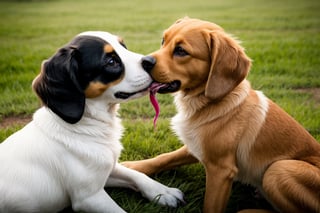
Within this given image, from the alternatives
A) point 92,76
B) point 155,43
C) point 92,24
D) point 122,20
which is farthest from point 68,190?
point 122,20

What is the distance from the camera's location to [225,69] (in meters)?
3.38

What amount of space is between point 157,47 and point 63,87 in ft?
18.1

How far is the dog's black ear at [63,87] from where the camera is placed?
3082mm

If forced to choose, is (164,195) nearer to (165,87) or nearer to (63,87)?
(165,87)

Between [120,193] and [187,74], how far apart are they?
1.38 meters

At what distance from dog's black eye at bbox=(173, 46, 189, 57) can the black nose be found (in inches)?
8.8

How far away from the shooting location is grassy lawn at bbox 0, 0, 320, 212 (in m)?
4.16

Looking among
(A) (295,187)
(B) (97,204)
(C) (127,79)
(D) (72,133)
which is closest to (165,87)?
(C) (127,79)

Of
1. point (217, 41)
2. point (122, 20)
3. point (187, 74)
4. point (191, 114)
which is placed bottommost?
point (122, 20)

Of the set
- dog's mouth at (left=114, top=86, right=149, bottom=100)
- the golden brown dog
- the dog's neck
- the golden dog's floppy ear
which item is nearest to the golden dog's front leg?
the golden brown dog

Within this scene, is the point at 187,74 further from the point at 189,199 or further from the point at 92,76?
the point at 189,199

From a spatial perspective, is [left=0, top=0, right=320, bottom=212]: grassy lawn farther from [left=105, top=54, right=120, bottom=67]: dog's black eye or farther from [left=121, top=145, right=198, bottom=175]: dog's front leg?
[left=105, top=54, right=120, bottom=67]: dog's black eye

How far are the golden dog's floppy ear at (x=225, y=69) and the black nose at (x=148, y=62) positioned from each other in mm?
519

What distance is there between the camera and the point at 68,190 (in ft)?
11.0
